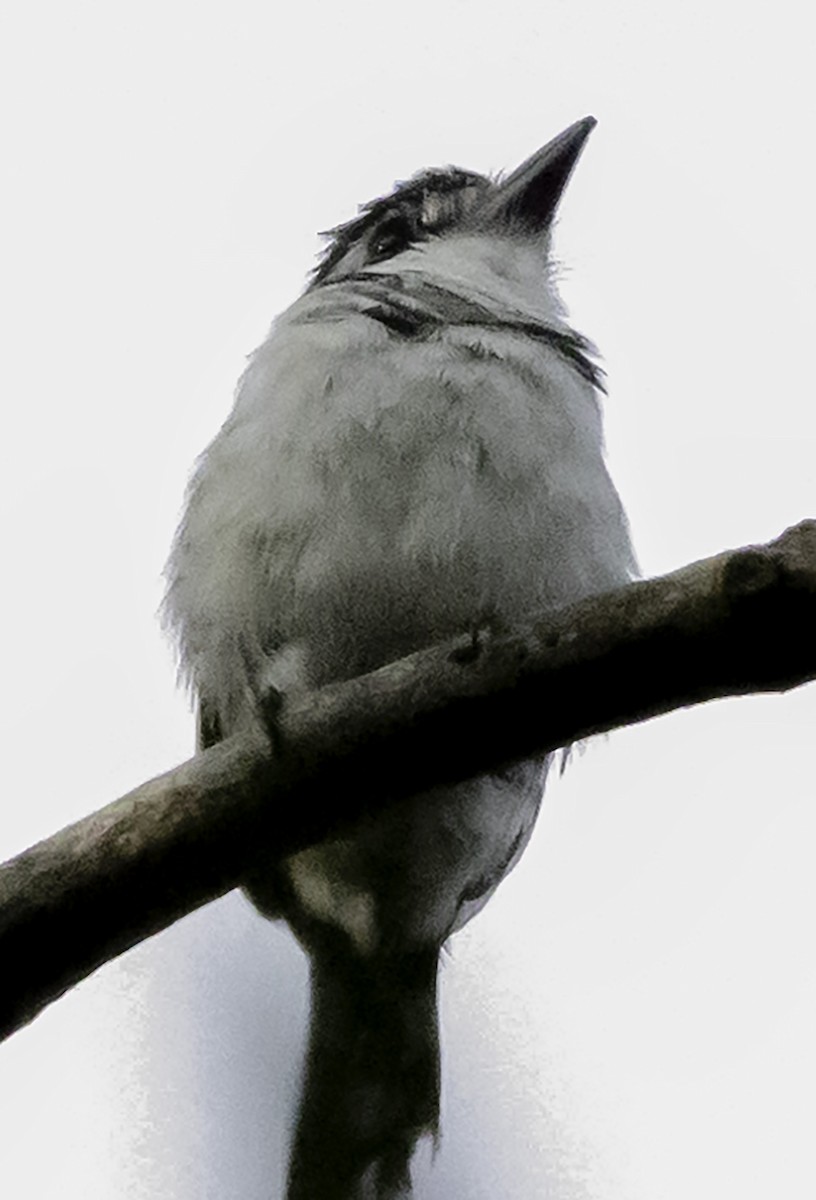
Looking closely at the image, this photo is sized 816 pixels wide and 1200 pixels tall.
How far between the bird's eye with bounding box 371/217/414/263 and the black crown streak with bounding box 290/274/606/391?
0.34 meters

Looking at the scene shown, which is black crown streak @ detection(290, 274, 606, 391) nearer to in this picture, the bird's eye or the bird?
the bird

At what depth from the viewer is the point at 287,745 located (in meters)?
2.02

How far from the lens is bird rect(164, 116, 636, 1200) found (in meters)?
2.62

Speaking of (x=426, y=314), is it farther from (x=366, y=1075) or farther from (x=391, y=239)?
(x=366, y=1075)

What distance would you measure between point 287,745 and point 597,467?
1.02 metres

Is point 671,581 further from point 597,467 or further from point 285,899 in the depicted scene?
point 285,899

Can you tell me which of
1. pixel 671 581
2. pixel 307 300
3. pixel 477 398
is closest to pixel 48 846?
pixel 671 581

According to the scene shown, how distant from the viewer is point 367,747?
202 cm

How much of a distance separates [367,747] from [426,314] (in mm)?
1116

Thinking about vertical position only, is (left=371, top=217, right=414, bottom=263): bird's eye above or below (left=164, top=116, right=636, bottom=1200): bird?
above

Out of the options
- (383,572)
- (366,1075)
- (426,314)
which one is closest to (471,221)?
(426,314)

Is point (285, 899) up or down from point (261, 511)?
down

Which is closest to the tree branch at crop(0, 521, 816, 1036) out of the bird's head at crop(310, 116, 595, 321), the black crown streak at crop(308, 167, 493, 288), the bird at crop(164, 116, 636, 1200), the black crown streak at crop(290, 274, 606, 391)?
the bird at crop(164, 116, 636, 1200)

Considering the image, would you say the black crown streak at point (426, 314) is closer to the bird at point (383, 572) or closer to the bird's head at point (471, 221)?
the bird at point (383, 572)
